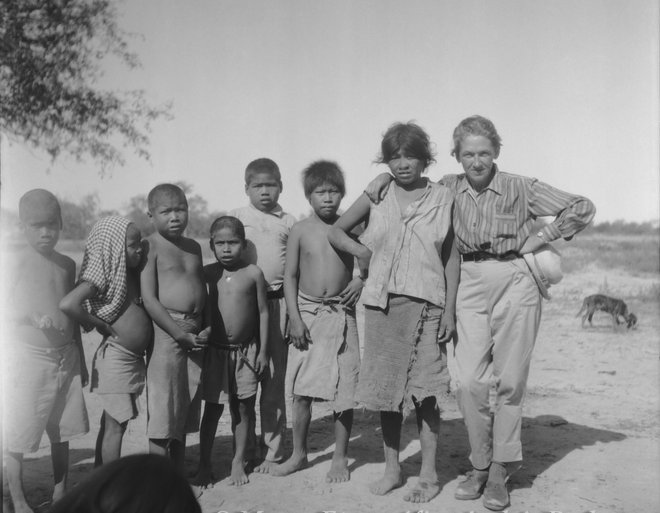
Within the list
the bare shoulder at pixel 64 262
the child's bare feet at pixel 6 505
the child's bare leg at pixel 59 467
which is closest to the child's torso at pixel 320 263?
the bare shoulder at pixel 64 262

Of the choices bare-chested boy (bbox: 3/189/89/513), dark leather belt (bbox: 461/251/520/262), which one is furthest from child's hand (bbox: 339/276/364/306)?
bare-chested boy (bbox: 3/189/89/513)

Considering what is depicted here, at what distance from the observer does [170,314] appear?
3672 mm

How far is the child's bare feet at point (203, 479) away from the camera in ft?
12.8

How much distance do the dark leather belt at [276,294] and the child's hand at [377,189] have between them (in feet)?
2.84

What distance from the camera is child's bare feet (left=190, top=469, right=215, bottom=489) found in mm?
3889

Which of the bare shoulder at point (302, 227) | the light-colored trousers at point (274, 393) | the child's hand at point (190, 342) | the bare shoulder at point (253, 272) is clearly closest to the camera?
the child's hand at point (190, 342)

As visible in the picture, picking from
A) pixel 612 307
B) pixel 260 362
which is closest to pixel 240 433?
pixel 260 362

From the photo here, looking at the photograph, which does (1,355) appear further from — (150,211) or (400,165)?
(400,165)

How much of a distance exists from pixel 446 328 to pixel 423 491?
897 millimetres

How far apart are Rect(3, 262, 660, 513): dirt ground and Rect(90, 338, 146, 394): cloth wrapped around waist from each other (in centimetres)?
71

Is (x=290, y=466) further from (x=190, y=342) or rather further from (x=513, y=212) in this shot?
(x=513, y=212)

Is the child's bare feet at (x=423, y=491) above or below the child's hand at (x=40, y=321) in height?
below

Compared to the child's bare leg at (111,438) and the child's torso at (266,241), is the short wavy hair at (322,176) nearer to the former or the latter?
the child's torso at (266,241)

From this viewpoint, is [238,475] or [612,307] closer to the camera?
[238,475]
